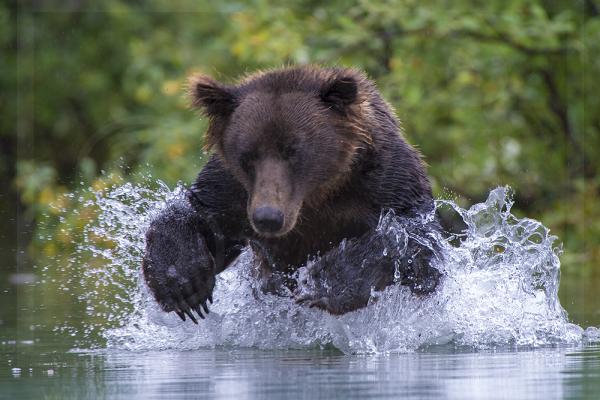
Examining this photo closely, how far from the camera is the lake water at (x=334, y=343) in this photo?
4.40 meters

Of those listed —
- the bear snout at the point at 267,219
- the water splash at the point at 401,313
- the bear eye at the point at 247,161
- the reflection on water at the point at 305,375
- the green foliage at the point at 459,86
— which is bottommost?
the reflection on water at the point at 305,375

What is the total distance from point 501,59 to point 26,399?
9.68 metres

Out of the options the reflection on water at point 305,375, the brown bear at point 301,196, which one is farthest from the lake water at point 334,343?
the brown bear at point 301,196

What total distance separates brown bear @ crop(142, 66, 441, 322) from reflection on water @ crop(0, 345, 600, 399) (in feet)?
1.25

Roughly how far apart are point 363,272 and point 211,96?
3.73 feet

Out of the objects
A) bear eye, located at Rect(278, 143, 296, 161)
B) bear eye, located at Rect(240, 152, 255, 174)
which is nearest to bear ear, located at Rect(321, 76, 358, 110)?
bear eye, located at Rect(278, 143, 296, 161)

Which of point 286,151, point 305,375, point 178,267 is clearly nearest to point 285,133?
point 286,151

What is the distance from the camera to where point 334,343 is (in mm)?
5840

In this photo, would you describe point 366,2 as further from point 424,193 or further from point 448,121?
point 424,193

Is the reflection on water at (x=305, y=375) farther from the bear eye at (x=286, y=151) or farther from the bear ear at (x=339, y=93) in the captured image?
the bear ear at (x=339, y=93)

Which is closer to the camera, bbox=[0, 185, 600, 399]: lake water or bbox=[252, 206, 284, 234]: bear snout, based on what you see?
bbox=[0, 185, 600, 399]: lake water

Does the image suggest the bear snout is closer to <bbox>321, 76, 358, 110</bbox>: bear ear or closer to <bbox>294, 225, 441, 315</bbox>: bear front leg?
<bbox>294, 225, 441, 315</bbox>: bear front leg

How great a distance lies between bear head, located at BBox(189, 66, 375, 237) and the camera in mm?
5508

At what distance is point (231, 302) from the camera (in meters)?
6.55
